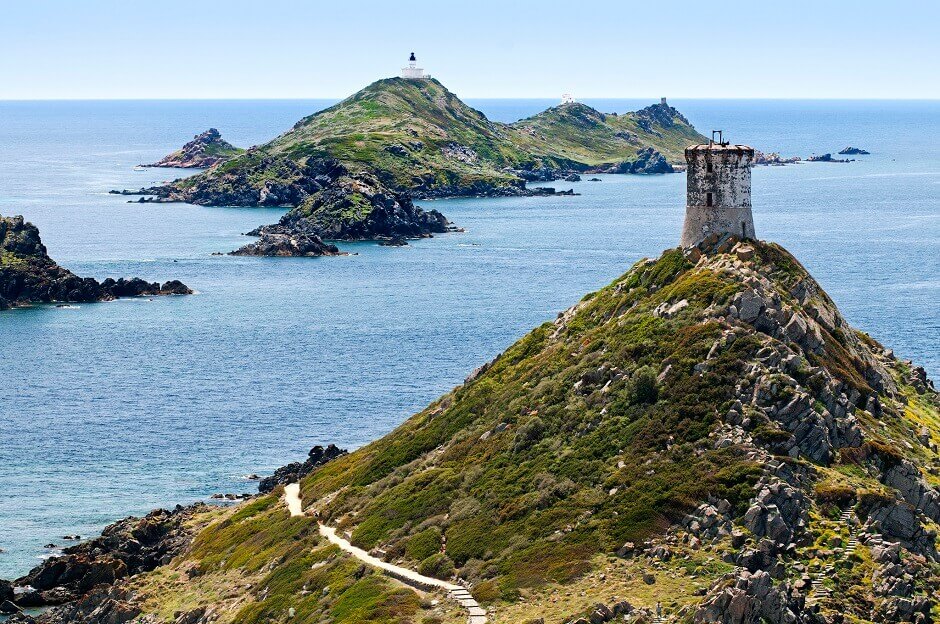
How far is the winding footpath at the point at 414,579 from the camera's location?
60.9 meters

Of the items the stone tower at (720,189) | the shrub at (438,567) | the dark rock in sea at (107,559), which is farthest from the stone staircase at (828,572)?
the dark rock in sea at (107,559)

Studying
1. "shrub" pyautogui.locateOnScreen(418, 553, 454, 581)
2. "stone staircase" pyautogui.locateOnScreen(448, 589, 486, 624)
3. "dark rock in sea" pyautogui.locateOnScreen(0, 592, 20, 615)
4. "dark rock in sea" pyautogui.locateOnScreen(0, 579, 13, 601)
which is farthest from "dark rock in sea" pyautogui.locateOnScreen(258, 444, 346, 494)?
"stone staircase" pyautogui.locateOnScreen(448, 589, 486, 624)

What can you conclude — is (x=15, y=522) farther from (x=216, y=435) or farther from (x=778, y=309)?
(x=778, y=309)

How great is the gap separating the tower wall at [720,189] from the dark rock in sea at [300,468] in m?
40.3

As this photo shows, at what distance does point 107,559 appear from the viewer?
91.6 meters

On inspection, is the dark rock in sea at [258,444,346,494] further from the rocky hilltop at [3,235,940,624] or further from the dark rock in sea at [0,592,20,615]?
the dark rock in sea at [0,592,20,615]

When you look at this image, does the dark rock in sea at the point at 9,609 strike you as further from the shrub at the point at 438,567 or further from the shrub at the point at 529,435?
the shrub at the point at 529,435

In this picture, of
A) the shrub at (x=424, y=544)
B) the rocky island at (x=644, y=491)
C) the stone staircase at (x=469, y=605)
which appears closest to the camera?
the rocky island at (x=644, y=491)

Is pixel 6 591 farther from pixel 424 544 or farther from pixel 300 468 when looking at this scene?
pixel 424 544

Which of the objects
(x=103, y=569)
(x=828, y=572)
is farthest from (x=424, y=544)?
(x=103, y=569)

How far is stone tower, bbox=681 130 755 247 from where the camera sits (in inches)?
3159

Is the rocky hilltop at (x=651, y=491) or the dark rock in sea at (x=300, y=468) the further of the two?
the dark rock in sea at (x=300, y=468)

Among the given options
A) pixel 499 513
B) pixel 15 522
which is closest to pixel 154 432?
pixel 15 522

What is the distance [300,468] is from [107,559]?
2250cm
